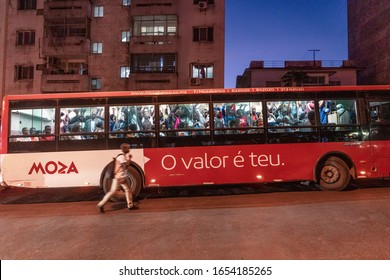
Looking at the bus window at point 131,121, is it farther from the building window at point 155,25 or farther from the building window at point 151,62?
the building window at point 155,25

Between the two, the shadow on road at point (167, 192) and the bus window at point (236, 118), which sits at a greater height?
the bus window at point (236, 118)

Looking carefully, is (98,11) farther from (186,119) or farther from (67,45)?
(186,119)

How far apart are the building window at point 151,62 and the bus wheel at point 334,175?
1880 centimetres

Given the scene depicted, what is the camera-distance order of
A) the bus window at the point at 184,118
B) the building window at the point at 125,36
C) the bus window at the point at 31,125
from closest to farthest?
the bus window at the point at 31,125
the bus window at the point at 184,118
the building window at the point at 125,36

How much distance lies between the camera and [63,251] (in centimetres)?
520

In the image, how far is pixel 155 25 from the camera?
26.3 metres

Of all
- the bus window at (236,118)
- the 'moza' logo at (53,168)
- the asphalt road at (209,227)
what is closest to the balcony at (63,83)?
the asphalt road at (209,227)

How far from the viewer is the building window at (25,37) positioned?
27.6m

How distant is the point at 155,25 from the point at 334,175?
21569 mm

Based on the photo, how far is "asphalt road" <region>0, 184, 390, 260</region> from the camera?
494cm

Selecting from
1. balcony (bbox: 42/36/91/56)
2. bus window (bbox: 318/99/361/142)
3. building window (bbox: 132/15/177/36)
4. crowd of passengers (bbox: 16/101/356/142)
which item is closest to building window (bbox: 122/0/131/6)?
building window (bbox: 132/15/177/36)

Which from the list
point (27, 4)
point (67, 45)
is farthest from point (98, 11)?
point (27, 4)

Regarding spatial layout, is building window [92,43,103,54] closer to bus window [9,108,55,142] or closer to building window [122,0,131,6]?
building window [122,0,131,6]

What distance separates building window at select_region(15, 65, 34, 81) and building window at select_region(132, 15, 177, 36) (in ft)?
33.3
